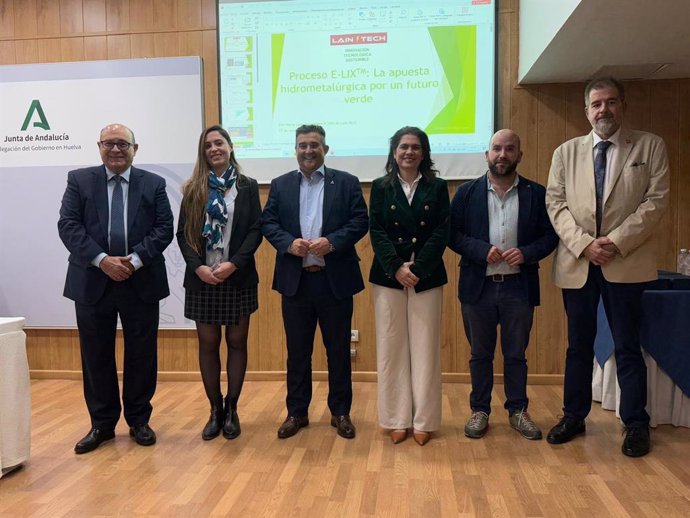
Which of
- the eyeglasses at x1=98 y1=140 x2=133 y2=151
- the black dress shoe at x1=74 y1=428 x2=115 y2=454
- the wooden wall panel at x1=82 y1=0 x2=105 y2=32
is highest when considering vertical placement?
the wooden wall panel at x1=82 y1=0 x2=105 y2=32

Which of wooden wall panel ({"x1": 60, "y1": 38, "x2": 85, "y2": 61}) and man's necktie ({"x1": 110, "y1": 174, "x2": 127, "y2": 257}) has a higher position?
wooden wall panel ({"x1": 60, "y1": 38, "x2": 85, "y2": 61})

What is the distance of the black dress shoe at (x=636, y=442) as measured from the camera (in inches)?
102

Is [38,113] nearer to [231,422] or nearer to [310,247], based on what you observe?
[310,247]

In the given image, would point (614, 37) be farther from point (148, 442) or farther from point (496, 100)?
point (148, 442)

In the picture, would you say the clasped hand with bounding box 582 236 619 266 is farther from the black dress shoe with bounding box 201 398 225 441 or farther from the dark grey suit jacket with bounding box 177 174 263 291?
the black dress shoe with bounding box 201 398 225 441

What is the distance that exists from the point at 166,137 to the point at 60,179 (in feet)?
2.95

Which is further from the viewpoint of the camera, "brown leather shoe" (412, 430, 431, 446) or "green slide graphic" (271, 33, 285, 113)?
"green slide graphic" (271, 33, 285, 113)

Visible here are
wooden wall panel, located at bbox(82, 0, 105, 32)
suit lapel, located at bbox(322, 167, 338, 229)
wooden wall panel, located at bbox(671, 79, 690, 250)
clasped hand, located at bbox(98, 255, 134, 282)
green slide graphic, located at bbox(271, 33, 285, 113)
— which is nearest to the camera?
clasped hand, located at bbox(98, 255, 134, 282)

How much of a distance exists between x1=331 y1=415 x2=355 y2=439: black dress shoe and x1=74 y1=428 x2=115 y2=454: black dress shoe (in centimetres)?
118

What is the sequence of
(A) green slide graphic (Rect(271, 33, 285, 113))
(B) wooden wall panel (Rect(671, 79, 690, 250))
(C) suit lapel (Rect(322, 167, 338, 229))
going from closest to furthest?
(C) suit lapel (Rect(322, 167, 338, 229)), (B) wooden wall panel (Rect(671, 79, 690, 250)), (A) green slide graphic (Rect(271, 33, 285, 113))

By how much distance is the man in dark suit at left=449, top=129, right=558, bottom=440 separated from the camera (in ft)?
9.10

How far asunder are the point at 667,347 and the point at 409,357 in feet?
4.40

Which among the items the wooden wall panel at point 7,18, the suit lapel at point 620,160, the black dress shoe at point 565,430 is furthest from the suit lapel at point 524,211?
the wooden wall panel at point 7,18

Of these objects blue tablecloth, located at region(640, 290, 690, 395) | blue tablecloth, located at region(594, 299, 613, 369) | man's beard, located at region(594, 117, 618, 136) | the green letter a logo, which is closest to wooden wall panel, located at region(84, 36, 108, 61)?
the green letter a logo
